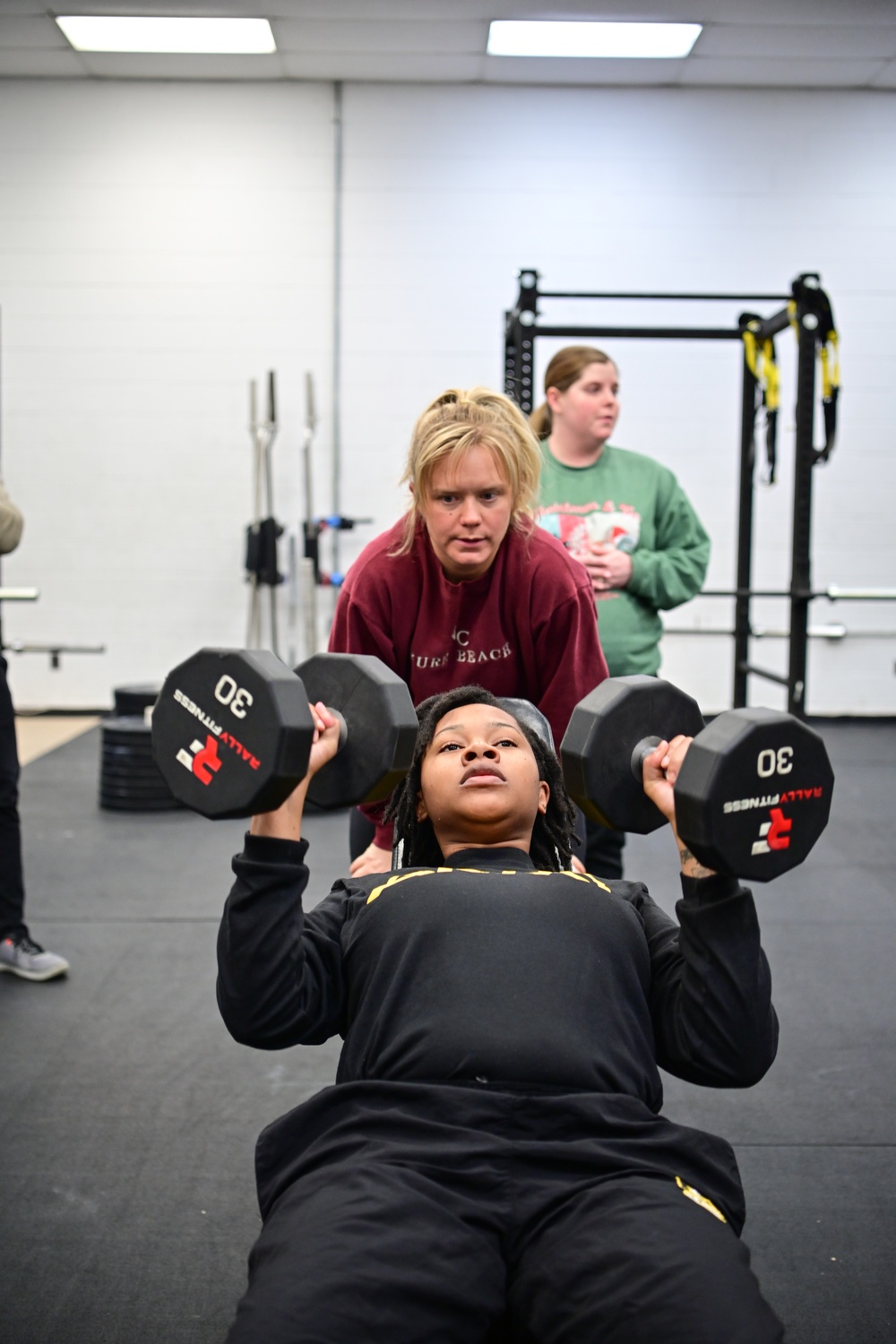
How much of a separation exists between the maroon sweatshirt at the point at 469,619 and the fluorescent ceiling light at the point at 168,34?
4.28m

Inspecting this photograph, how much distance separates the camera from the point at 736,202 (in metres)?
5.91

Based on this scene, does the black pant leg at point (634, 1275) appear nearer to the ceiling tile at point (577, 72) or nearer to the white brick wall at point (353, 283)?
the white brick wall at point (353, 283)

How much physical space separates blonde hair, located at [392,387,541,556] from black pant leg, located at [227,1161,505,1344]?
908 mm

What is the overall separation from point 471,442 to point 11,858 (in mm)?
1528

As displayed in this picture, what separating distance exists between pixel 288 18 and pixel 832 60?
8.11 ft

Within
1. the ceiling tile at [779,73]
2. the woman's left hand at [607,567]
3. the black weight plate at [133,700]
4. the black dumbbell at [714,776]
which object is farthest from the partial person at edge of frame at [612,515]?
the ceiling tile at [779,73]

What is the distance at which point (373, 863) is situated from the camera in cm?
170

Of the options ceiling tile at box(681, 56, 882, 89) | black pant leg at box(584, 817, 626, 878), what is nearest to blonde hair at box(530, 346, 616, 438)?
black pant leg at box(584, 817, 626, 878)

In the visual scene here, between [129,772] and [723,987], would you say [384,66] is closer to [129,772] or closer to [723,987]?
[129,772]

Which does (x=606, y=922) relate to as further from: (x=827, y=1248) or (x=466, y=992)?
(x=827, y=1248)

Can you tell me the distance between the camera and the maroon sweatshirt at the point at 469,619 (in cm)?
175

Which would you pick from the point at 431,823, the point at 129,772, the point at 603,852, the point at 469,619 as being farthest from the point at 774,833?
the point at 129,772

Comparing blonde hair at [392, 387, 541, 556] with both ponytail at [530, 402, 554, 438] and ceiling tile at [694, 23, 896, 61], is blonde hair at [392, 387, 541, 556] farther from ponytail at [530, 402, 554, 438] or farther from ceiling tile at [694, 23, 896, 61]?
ceiling tile at [694, 23, 896, 61]

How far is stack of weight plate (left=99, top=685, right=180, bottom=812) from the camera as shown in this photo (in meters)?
4.21
